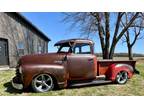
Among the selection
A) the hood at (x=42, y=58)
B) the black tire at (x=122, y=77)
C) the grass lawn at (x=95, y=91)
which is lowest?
the grass lawn at (x=95, y=91)

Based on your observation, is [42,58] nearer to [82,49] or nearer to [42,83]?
[42,83]

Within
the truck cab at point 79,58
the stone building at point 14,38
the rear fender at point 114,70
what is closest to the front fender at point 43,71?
the truck cab at point 79,58

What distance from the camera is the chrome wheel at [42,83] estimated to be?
263 inches

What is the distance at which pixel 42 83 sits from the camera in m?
6.77

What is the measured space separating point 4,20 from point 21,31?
2466 millimetres

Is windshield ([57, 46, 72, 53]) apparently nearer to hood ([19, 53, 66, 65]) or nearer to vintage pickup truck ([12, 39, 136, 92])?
vintage pickup truck ([12, 39, 136, 92])

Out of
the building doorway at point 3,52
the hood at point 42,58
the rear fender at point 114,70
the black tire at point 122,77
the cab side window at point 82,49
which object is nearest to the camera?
the hood at point 42,58

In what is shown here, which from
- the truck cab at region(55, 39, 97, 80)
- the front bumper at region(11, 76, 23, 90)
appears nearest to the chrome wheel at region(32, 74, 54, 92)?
the front bumper at region(11, 76, 23, 90)

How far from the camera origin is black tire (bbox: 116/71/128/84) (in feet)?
27.3

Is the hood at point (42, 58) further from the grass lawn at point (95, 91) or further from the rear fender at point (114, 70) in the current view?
the rear fender at point (114, 70)

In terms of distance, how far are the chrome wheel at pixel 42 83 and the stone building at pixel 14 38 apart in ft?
19.4

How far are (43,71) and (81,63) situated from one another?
1.40 metres
